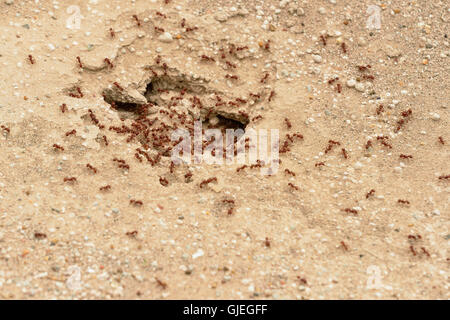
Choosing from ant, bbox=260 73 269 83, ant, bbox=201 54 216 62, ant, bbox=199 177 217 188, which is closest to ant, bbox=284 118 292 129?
ant, bbox=260 73 269 83

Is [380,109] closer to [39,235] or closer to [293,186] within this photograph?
[293,186]

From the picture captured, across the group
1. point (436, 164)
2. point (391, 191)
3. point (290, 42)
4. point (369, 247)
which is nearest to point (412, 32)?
point (290, 42)

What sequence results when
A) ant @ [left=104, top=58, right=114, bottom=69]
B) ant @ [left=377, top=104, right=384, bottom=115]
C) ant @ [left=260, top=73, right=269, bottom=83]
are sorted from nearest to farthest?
ant @ [left=377, top=104, right=384, bottom=115]
ant @ [left=104, top=58, right=114, bottom=69]
ant @ [left=260, top=73, right=269, bottom=83]

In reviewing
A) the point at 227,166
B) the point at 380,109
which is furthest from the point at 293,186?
→ the point at 380,109

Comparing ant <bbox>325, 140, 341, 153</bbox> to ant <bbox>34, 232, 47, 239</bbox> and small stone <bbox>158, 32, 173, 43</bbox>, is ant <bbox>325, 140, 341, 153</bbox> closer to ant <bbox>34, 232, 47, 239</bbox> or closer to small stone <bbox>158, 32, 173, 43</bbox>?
small stone <bbox>158, 32, 173, 43</bbox>

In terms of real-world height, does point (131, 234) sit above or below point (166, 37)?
below

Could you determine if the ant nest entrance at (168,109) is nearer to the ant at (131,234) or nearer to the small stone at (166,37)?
the small stone at (166,37)

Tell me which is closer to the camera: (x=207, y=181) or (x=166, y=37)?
(x=207, y=181)
